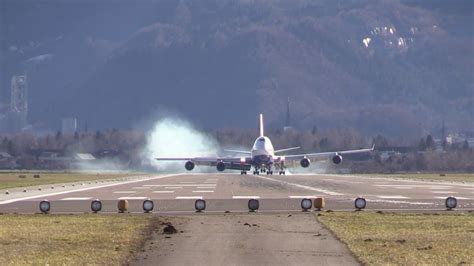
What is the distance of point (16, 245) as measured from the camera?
34406 mm

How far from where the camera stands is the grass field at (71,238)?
30781 mm

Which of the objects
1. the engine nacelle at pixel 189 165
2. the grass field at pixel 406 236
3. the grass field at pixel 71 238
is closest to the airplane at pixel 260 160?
the engine nacelle at pixel 189 165

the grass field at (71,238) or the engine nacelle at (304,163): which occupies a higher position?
the engine nacelle at (304,163)

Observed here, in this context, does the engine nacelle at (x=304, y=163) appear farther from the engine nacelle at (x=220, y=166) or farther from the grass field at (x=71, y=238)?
the grass field at (x=71, y=238)

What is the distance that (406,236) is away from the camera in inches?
1464

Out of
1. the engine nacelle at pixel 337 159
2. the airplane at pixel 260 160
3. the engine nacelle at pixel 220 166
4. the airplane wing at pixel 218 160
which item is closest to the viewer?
the airplane at pixel 260 160

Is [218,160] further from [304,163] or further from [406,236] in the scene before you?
[406,236]

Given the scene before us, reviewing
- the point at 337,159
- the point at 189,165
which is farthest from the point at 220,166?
the point at 337,159

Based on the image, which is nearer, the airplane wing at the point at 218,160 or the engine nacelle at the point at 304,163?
the engine nacelle at the point at 304,163

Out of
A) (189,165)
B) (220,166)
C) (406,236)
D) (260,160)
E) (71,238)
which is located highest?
(260,160)

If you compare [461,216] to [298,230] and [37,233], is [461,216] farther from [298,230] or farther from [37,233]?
[37,233]

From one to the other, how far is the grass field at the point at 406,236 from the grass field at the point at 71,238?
659cm

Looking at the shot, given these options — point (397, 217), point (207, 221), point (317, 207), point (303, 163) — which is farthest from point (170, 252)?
point (303, 163)

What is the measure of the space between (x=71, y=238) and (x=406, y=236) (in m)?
10.5
